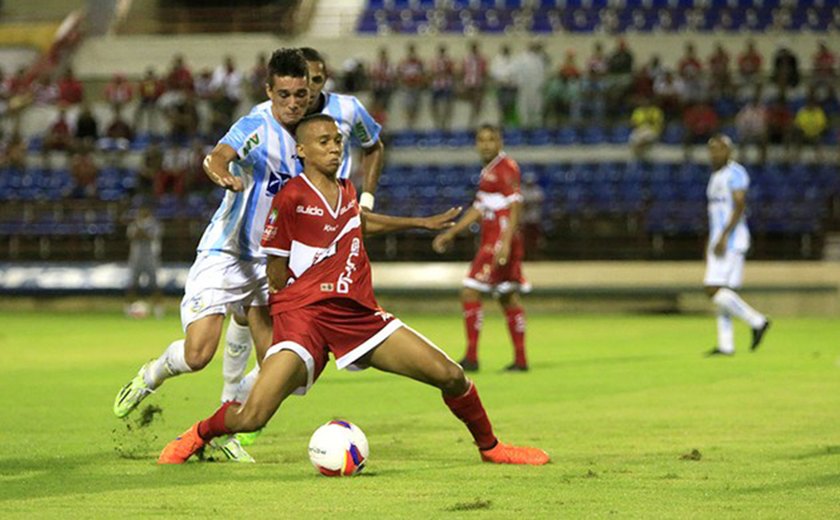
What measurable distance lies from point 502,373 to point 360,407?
136 inches

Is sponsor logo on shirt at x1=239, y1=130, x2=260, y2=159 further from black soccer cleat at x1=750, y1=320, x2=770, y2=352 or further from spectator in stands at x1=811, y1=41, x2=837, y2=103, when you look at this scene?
spectator in stands at x1=811, y1=41, x2=837, y2=103

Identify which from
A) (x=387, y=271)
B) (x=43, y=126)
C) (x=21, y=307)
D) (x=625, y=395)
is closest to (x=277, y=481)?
(x=625, y=395)

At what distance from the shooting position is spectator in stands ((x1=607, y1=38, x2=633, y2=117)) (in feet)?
107

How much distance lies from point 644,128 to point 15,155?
13744 millimetres

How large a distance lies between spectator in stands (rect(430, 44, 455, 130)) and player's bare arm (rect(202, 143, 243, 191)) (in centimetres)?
2464

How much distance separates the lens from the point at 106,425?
11.4 metres

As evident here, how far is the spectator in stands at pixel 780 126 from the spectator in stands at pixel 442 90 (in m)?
6.75

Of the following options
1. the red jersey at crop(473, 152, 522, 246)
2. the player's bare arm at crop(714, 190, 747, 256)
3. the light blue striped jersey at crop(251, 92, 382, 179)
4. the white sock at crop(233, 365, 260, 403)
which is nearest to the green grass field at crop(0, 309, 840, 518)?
the white sock at crop(233, 365, 260, 403)

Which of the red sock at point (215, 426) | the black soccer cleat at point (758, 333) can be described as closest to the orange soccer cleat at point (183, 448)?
the red sock at point (215, 426)

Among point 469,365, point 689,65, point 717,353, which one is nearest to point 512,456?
point 469,365

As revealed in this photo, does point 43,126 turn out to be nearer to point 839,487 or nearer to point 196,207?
point 196,207

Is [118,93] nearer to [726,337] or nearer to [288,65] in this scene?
[726,337]

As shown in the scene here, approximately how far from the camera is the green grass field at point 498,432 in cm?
762

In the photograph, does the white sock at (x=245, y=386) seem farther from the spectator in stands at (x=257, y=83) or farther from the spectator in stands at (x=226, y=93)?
the spectator in stands at (x=257, y=83)
